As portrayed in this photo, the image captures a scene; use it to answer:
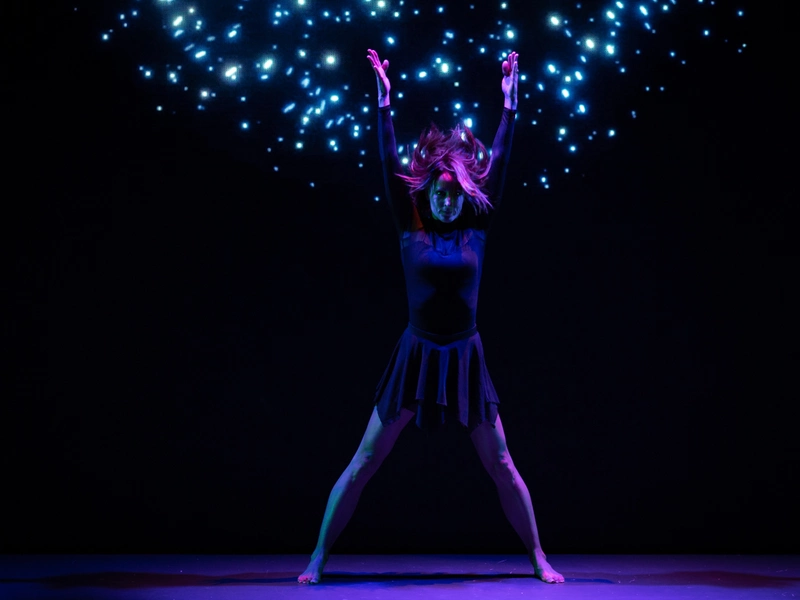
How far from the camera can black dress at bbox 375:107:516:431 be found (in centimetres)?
330

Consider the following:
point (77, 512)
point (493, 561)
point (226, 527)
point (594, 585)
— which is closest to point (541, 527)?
point (493, 561)

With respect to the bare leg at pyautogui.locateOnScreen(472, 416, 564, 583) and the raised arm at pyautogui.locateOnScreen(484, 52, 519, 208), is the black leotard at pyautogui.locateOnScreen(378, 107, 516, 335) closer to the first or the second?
the raised arm at pyautogui.locateOnScreen(484, 52, 519, 208)

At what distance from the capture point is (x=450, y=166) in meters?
3.32

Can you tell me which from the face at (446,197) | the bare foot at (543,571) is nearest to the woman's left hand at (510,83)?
the face at (446,197)

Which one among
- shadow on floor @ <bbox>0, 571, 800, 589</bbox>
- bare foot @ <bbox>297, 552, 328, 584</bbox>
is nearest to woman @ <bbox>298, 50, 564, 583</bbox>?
bare foot @ <bbox>297, 552, 328, 584</bbox>

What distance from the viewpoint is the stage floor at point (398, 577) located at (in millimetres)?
3080

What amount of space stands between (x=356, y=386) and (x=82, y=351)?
1.23 m

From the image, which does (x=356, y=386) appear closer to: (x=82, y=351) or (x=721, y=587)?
(x=82, y=351)

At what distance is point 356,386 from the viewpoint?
4004 mm

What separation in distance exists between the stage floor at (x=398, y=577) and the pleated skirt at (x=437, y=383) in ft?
1.99

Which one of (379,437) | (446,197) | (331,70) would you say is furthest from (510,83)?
(379,437)

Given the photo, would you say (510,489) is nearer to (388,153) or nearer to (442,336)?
(442,336)

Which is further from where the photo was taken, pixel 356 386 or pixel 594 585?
pixel 356 386

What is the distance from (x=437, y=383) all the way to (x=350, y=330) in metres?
0.79
